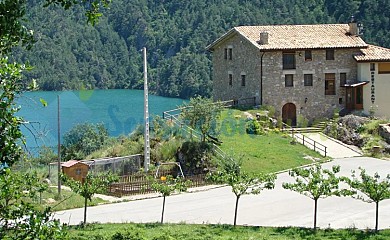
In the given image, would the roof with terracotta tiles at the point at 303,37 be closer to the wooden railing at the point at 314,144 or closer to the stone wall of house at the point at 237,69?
the stone wall of house at the point at 237,69

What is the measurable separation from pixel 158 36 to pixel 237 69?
98.7 meters

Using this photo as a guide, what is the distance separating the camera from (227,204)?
24.1 meters

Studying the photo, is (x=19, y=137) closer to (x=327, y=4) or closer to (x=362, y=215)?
(x=362, y=215)

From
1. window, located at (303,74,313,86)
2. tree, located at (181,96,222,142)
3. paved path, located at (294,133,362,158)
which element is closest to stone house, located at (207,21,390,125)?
window, located at (303,74,313,86)

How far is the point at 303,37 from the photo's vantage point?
39.8 meters

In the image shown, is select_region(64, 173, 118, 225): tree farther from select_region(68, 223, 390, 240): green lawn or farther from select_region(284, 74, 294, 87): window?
select_region(284, 74, 294, 87): window

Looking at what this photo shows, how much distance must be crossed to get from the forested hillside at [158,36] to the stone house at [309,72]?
1487 inches

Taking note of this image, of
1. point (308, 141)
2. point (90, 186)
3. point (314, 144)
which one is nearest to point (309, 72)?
point (308, 141)

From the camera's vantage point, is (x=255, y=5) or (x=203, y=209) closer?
(x=203, y=209)

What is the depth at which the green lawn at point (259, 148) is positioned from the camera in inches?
1206

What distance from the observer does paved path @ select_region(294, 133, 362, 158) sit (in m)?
33.4

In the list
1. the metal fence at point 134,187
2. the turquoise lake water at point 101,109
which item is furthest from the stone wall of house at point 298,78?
the turquoise lake water at point 101,109

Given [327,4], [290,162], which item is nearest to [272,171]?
[290,162]

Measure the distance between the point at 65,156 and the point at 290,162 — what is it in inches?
632
